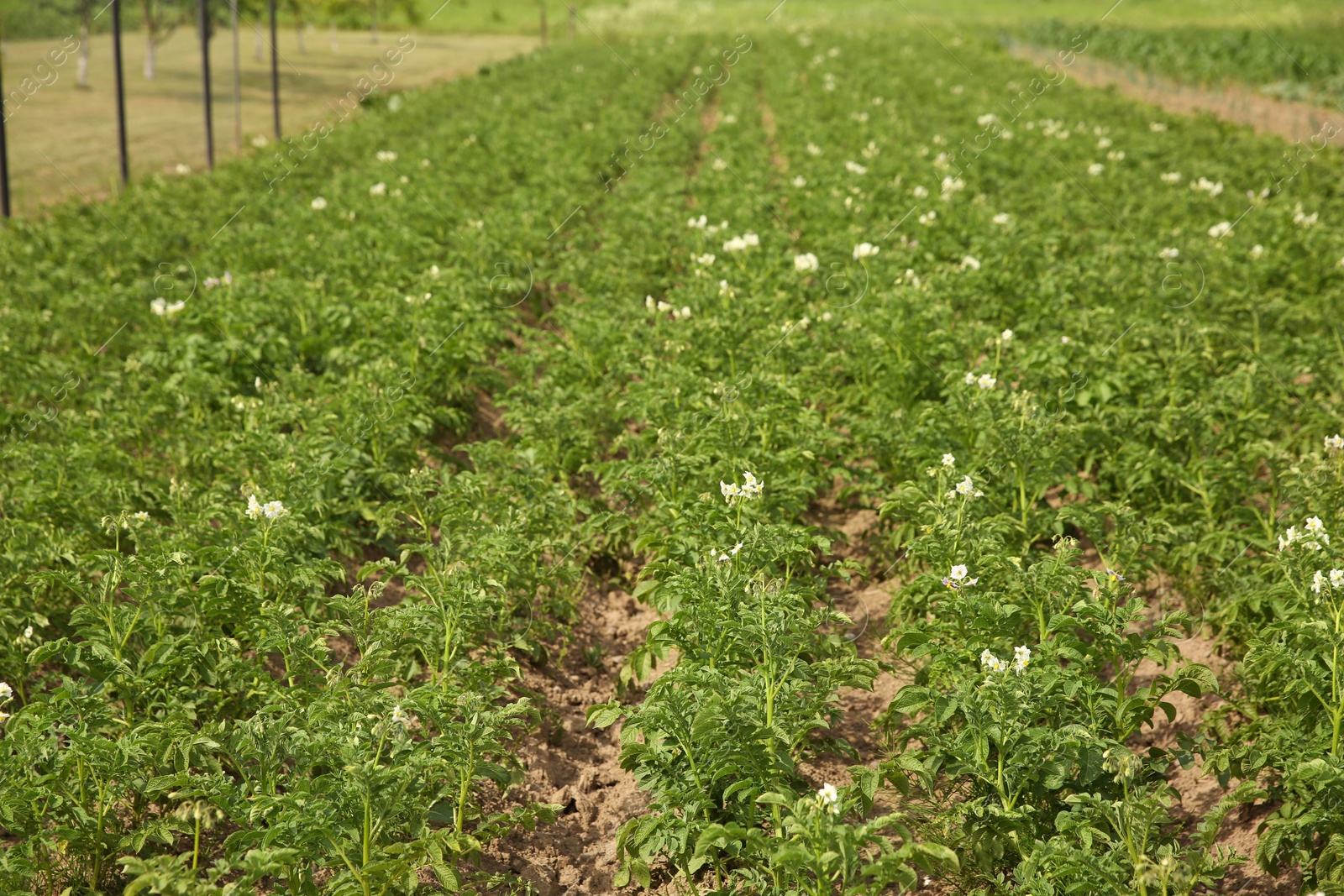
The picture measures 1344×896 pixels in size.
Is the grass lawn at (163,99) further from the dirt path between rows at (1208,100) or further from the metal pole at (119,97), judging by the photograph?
the dirt path between rows at (1208,100)

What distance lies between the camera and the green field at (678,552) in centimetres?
383

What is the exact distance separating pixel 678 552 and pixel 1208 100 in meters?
26.4

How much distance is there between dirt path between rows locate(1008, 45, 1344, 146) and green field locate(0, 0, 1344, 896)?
11.1 metres

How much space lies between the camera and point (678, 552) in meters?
5.17

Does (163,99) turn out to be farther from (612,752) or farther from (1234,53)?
(1234,53)

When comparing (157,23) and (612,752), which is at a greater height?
(157,23)

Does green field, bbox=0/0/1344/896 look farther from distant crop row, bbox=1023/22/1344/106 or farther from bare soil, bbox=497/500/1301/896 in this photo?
distant crop row, bbox=1023/22/1344/106

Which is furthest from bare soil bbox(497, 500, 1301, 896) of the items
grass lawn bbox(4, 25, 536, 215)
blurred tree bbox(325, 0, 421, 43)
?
blurred tree bbox(325, 0, 421, 43)

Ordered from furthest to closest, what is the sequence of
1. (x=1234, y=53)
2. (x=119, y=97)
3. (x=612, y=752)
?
(x=1234, y=53) → (x=119, y=97) → (x=612, y=752)

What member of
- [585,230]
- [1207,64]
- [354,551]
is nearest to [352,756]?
[354,551]

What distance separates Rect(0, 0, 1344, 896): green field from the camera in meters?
3.83

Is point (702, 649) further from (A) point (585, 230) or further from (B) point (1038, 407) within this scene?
(A) point (585, 230)

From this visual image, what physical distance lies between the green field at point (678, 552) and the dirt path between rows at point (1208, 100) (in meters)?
11.1

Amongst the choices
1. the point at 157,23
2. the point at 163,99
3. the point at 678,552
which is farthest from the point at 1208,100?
the point at 157,23
